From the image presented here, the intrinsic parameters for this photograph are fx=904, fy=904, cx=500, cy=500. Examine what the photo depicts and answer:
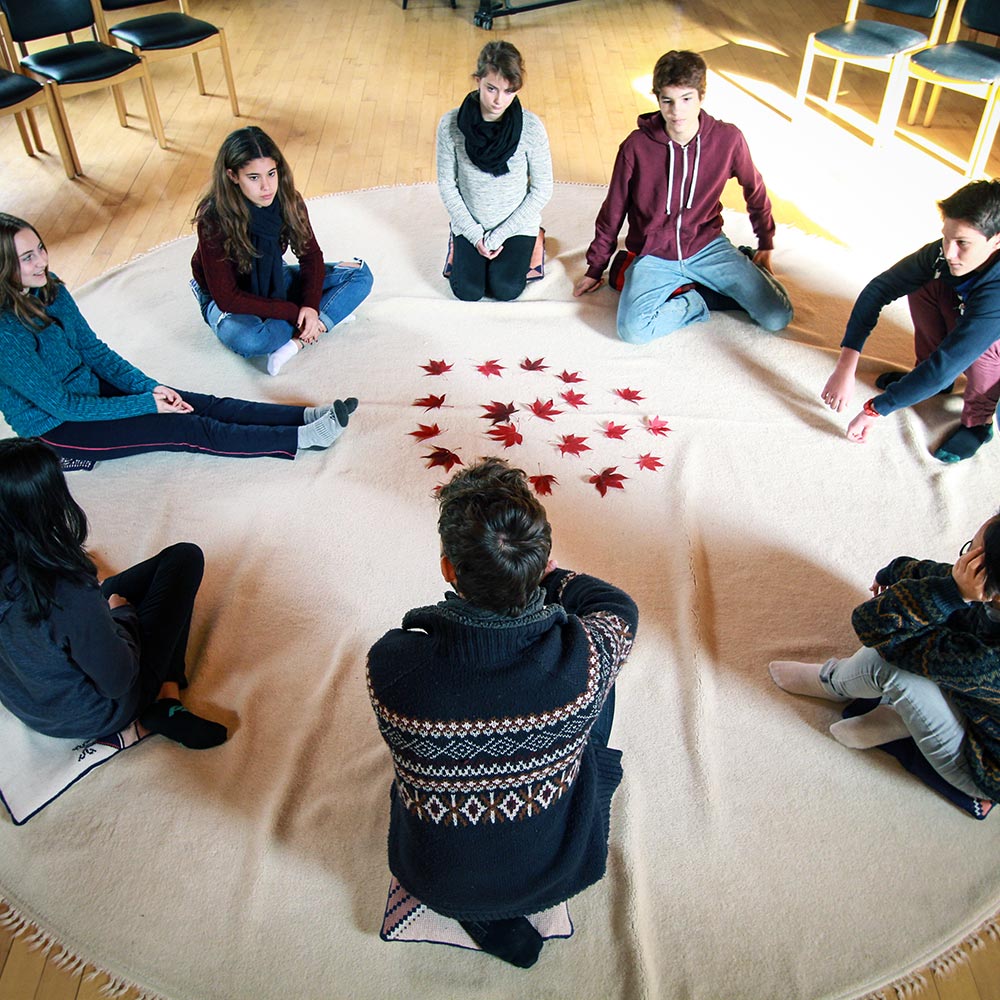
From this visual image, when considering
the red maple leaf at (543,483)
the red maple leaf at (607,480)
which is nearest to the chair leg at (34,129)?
the red maple leaf at (543,483)

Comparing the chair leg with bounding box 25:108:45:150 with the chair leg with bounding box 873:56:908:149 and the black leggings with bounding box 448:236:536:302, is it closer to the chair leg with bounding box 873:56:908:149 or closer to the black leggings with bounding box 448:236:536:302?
the black leggings with bounding box 448:236:536:302

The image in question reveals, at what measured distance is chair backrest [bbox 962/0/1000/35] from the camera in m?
3.83

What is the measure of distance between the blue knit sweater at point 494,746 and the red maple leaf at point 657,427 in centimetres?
121

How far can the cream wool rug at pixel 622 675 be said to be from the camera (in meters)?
1.56

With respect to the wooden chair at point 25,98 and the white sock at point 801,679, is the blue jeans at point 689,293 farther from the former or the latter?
the wooden chair at point 25,98

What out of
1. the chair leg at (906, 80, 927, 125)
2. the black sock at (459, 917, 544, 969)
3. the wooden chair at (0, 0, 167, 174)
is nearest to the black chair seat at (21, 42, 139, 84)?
the wooden chair at (0, 0, 167, 174)

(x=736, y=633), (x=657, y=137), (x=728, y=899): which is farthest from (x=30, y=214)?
(x=728, y=899)

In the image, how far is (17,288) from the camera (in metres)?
2.13

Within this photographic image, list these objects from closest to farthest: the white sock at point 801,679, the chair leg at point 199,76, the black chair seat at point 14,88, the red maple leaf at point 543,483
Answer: the white sock at point 801,679 → the red maple leaf at point 543,483 → the black chair seat at point 14,88 → the chair leg at point 199,76

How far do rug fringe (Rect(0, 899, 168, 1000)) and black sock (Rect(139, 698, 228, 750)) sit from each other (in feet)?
1.27

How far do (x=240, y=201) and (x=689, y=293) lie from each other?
1.43 meters

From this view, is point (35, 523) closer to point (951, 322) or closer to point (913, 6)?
point (951, 322)

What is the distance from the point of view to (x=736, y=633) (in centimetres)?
205

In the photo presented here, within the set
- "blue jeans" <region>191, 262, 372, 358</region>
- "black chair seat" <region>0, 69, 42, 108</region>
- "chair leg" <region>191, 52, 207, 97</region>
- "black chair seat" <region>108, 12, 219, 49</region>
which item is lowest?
"blue jeans" <region>191, 262, 372, 358</region>
